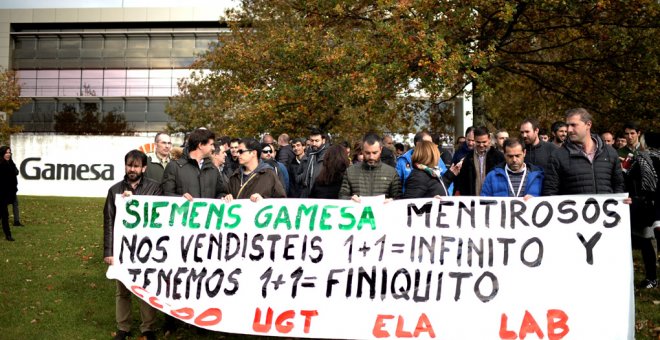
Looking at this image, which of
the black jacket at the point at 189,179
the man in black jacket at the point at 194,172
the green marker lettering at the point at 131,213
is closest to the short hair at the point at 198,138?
the man in black jacket at the point at 194,172

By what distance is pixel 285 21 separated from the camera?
27.2 metres

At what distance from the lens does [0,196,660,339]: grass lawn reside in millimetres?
7504

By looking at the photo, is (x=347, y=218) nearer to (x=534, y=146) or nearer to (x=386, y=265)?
(x=386, y=265)

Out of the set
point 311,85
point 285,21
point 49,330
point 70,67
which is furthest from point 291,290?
point 70,67

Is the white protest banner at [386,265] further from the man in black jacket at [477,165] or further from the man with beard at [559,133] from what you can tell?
the man with beard at [559,133]

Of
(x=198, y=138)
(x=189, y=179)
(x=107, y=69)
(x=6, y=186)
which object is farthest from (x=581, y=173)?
(x=107, y=69)

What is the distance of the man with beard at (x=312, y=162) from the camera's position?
1071 cm

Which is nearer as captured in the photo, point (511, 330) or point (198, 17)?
point (511, 330)

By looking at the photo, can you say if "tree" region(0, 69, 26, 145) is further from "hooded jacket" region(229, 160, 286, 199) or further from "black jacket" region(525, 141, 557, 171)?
"black jacket" region(525, 141, 557, 171)

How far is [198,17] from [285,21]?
4030cm

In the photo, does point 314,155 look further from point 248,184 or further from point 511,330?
point 511,330

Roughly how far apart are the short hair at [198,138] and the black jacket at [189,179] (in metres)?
0.19

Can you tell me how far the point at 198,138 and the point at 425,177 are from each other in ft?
8.02

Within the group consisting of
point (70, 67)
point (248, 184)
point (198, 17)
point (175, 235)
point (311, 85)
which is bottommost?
point (175, 235)
